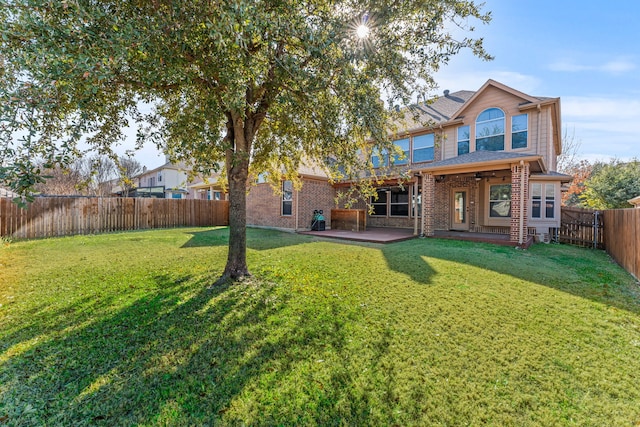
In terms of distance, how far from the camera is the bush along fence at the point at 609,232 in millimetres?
6102

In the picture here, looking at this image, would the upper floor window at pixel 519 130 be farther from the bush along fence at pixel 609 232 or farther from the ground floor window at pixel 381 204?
the ground floor window at pixel 381 204

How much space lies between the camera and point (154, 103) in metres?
5.63

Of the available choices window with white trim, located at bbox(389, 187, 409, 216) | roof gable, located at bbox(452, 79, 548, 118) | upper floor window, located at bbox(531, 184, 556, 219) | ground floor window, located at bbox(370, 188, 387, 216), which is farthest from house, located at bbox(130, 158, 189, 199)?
upper floor window, located at bbox(531, 184, 556, 219)

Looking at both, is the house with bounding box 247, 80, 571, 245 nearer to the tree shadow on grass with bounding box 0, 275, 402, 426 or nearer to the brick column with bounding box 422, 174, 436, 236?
the brick column with bounding box 422, 174, 436, 236

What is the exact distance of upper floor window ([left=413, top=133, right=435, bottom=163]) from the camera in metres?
14.0

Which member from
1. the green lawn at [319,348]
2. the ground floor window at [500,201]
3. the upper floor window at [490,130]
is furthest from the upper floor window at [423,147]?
the green lawn at [319,348]

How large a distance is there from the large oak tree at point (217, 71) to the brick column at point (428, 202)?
6.73 meters

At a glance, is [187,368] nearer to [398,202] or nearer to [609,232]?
[609,232]

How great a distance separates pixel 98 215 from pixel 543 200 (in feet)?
68.5

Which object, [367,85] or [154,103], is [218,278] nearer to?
[154,103]

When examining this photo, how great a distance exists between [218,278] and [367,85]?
4.54 meters

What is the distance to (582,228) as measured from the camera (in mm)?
10852

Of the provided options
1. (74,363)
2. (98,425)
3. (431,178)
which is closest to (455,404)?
(98,425)

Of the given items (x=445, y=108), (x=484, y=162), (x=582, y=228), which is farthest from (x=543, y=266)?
(x=445, y=108)
